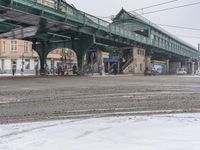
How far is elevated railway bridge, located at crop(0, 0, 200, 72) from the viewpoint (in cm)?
3478

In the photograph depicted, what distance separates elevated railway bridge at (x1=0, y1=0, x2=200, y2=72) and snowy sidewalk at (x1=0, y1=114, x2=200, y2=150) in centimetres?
2465

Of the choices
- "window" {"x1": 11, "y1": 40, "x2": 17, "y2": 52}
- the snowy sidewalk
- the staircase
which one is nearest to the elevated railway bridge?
the staircase

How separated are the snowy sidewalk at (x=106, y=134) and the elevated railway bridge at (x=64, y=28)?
2465 centimetres

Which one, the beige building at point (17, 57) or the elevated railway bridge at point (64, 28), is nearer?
the elevated railway bridge at point (64, 28)

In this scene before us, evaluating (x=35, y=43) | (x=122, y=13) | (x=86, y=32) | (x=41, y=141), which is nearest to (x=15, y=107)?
(x=41, y=141)

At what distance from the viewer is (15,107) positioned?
39.0ft

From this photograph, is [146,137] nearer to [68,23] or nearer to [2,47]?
[68,23]

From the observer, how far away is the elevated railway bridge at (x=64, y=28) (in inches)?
1369

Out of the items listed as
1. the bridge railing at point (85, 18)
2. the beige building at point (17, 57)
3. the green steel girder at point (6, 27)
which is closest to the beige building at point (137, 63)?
the beige building at point (17, 57)

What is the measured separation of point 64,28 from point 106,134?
38.4m

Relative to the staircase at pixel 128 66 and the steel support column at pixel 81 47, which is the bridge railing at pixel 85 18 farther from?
the staircase at pixel 128 66

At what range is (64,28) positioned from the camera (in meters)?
43.9

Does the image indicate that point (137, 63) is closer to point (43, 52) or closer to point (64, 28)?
point (43, 52)

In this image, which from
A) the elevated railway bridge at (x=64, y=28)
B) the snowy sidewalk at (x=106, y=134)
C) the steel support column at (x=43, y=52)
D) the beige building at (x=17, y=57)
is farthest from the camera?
the beige building at (x=17, y=57)
